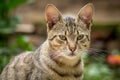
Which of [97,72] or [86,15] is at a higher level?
[86,15]

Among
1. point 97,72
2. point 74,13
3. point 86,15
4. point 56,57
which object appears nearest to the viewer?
point 56,57

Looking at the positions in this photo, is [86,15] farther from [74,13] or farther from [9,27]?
[74,13]

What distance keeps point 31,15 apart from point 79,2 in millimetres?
1268

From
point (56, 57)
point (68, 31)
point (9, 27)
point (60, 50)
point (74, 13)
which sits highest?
point (68, 31)

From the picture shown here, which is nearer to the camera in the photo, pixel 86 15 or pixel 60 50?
pixel 60 50

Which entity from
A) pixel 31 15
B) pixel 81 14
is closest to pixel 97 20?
pixel 31 15

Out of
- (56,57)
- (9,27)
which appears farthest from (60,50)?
(9,27)

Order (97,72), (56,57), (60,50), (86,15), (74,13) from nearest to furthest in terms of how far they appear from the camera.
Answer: (60,50), (56,57), (86,15), (97,72), (74,13)

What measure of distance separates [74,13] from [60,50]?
20.1ft

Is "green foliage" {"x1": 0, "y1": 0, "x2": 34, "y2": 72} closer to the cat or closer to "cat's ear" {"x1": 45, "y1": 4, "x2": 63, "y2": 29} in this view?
the cat

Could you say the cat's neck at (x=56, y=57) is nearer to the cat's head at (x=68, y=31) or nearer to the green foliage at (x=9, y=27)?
the cat's head at (x=68, y=31)

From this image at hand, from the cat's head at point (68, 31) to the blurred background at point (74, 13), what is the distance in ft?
7.50

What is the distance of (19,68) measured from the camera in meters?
6.48

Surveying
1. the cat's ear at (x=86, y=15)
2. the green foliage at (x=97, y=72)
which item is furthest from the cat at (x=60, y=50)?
the green foliage at (x=97, y=72)
